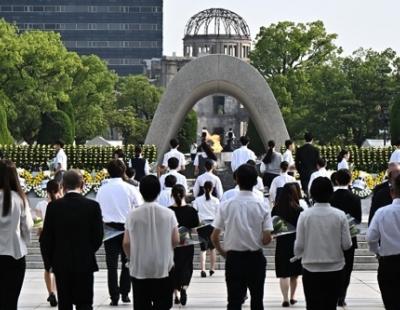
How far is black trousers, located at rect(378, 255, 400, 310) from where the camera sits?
10.1m

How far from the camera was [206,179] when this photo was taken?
1739cm

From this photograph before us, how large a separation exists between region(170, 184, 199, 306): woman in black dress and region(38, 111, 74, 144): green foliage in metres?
32.1

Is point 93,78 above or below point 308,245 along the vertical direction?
above

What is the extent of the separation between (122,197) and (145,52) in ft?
466

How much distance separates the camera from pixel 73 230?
32.8ft

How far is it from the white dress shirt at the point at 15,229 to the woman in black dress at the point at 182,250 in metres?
3.01

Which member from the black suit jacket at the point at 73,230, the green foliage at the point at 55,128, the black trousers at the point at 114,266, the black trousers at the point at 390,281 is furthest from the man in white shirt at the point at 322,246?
the green foliage at the point at 55,128

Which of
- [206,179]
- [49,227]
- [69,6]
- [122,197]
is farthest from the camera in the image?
[69,6]

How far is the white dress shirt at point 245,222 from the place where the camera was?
33.9 ft

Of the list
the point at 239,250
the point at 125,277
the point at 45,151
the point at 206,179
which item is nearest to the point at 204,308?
the point at 125,277

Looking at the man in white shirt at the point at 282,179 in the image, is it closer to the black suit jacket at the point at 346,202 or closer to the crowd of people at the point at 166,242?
the black suit jacket at the point at 346,202

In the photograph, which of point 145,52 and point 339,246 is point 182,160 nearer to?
point 339,246

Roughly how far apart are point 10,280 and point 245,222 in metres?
2.03

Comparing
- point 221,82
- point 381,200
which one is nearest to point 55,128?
point 221,82
